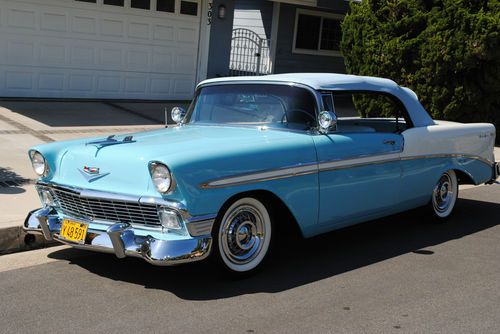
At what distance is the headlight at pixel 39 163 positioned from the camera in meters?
5.29

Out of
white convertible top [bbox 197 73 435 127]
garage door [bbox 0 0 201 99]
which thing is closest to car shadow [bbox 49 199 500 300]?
white convertible top [bbox 197 73 435 127]

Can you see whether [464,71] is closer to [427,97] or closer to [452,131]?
[427,97]

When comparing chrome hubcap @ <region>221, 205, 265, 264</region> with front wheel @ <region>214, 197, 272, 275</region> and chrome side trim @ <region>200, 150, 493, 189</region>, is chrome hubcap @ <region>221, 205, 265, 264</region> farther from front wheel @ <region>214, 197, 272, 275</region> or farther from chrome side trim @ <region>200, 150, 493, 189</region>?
chrome side trim @ <region>200, 150, 493, 189</region>

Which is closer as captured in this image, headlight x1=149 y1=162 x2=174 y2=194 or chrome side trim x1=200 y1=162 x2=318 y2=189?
headlight x1=149 y1=162 x2=174 y2=194

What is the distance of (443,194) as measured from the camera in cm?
725

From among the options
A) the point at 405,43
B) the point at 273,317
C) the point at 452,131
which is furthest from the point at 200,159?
the point at 405,43

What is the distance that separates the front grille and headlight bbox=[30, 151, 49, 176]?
0.68 ft

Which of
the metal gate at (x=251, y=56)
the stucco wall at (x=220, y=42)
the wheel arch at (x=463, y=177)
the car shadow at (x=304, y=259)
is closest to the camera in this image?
the car shadow at (x=304, y=259)

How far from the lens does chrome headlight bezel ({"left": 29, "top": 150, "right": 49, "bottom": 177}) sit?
208 inches

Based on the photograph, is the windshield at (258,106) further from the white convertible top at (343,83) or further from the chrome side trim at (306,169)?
A: the chrome side trim at (306,169)

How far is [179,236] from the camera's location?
462cm

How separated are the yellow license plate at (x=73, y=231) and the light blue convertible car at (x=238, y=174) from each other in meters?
0.01

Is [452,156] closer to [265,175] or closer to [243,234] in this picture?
[265,175]

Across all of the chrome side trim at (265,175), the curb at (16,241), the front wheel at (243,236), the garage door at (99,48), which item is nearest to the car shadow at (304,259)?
the front wheel at (243,236)
